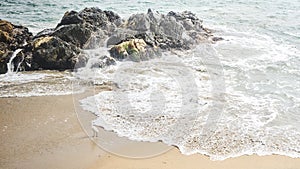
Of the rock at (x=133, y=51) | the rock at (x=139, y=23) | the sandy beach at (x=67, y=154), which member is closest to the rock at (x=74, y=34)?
the rock at (x=133, y=51)

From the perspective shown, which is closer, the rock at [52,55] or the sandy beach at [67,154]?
the sandy beach at [67,154]

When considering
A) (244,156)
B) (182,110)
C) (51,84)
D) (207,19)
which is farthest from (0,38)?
(207,19)

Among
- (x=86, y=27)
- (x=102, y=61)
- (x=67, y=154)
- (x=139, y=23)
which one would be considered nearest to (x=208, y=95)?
(x=102, y=61)

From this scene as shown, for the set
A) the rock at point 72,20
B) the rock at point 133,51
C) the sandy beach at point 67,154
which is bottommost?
the sandy beach at point 67,154

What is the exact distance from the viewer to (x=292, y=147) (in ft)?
24.4

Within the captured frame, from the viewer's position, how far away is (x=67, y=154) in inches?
268

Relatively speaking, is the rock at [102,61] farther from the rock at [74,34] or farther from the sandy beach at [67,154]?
the sandy beach at [67,154]

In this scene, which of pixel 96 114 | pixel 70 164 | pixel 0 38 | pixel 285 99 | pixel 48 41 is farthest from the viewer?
pixel 0 38

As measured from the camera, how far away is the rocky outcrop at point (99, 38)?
1154cm

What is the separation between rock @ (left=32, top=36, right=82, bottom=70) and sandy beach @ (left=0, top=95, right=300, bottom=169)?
11.8 ft

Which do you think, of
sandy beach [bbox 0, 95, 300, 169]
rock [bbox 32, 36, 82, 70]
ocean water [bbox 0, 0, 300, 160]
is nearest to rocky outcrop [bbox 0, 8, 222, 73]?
rock [bbox 32, 36, 82, 70]

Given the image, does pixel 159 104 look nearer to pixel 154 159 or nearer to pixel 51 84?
pixel 154 159

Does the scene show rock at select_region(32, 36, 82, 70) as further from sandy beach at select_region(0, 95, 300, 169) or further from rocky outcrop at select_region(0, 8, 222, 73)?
sandy beach at select_region(0, 95, 300, 169)

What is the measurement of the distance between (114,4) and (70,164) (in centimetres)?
1855
